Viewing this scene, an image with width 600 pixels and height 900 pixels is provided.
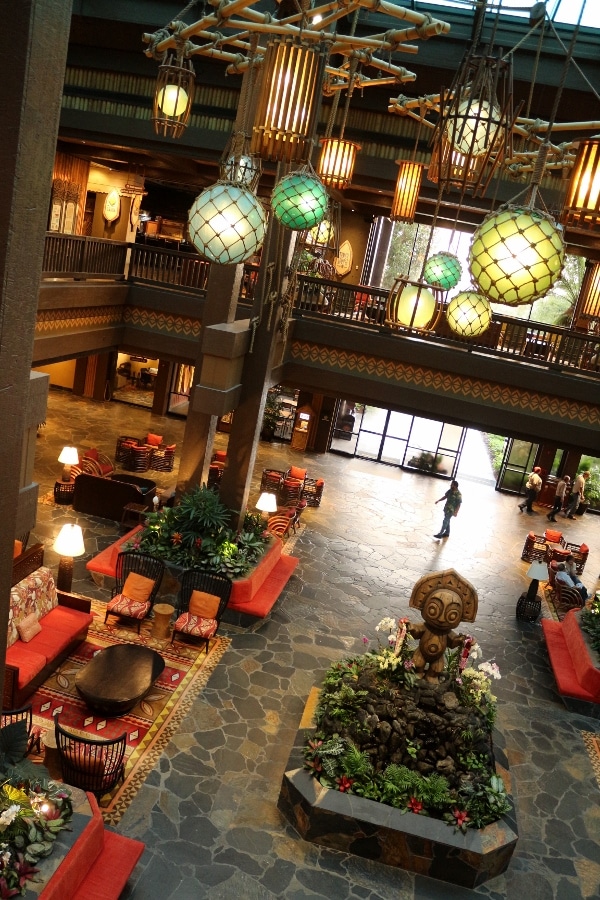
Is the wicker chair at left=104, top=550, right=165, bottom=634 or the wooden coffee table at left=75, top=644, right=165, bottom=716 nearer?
the wooden coffee table at left=75, top=644, right=165, bottom=716

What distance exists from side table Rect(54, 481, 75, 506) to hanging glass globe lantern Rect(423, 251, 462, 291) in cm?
946

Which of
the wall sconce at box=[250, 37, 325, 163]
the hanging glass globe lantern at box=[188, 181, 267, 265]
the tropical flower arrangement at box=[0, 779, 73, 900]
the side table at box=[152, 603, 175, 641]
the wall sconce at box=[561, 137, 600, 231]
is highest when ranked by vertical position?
the wall sconce at box=[250, 37, 325, 163]

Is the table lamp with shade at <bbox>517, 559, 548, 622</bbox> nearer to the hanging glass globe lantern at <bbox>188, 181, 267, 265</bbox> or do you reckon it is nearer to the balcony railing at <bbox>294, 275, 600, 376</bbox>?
the balcony railing at <bbox>294, 275, 600, 376</bbox>

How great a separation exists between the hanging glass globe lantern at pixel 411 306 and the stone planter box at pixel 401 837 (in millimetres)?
4880

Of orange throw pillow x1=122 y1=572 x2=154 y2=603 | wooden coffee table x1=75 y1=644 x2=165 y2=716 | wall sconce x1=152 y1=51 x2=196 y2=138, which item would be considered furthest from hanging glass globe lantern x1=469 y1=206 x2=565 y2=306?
orange throw pillow x1=122 y1=572 x2=154 y2=603

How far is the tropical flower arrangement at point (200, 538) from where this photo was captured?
11453mm

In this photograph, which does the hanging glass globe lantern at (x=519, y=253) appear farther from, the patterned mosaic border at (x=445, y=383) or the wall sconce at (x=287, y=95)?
the patterned mosaic border at (x=445, y=383)

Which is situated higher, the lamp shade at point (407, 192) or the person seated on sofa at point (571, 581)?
the lamp shade at point (407, 192)

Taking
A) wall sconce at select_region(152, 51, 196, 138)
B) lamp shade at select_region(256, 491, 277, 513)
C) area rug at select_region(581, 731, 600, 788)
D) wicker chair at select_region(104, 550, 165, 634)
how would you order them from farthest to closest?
lamp shade at select_region(256, 491, 277, 513) < wicker chair at select_region(104, 550, 165, 634) < area rug at select_region(581, 731, 600, 788) < wall sconce at select_region(152, 51, 196, 138)

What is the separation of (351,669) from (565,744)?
3299mm

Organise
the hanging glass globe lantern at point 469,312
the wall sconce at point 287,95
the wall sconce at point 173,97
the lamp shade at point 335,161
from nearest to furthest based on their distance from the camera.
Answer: the wall sconce at point 287,95, the hanging glass globe lantern at point 469,312, the wall sconce at point 173,97, the lamp shade at point 335,161

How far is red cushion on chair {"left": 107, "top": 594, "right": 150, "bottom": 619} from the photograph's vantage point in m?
10.1

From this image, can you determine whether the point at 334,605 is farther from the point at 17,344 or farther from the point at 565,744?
the point at 17,344

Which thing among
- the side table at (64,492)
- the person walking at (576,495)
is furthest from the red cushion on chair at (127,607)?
the person walking at (576,495)
